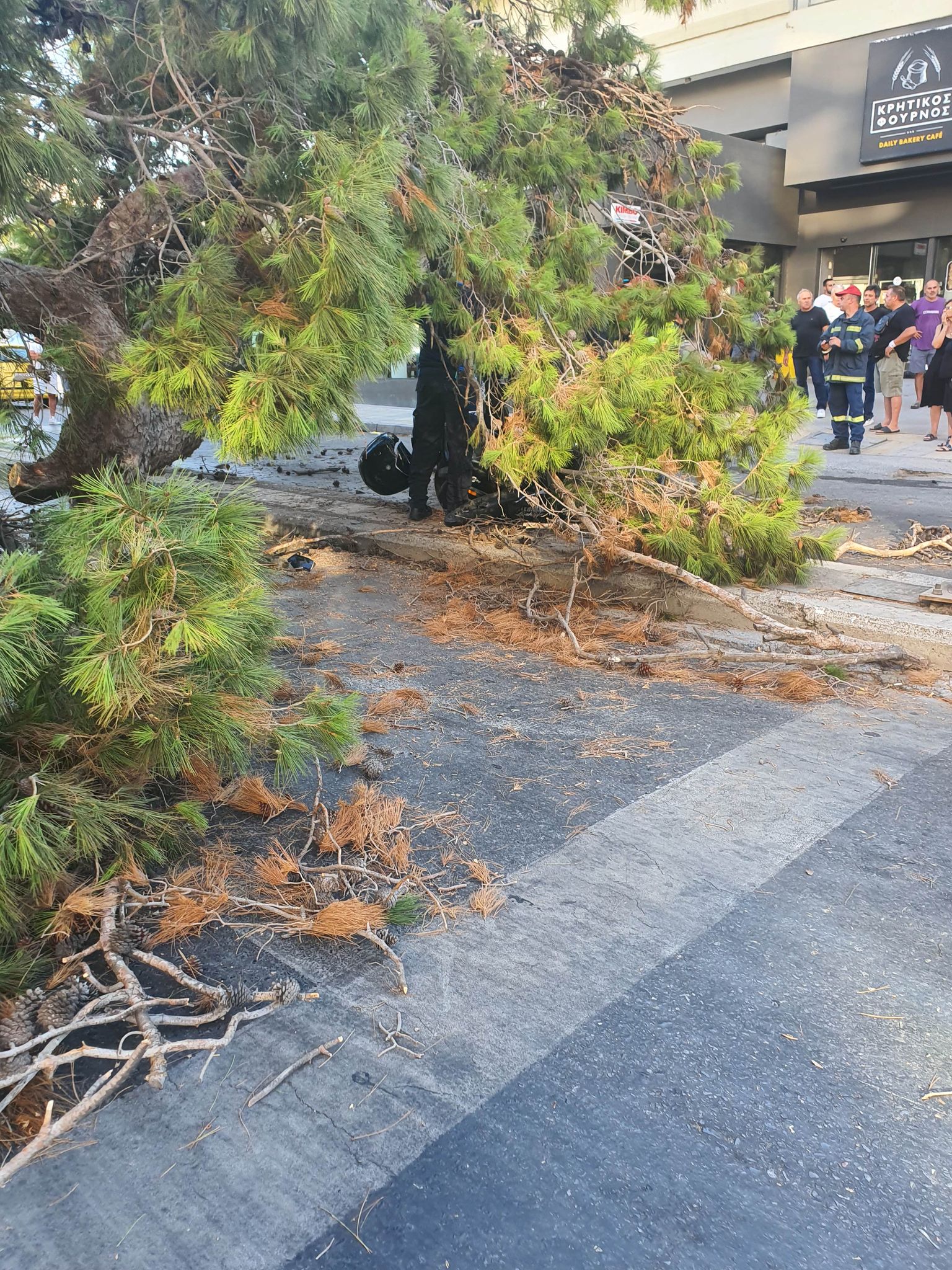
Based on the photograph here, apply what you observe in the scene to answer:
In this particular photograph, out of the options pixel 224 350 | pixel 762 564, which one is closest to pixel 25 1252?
pixel 224 350

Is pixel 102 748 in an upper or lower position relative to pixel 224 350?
lower

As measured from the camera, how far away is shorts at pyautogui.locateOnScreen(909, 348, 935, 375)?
14703 mm

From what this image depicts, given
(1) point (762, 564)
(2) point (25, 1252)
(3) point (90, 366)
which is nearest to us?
(2) point (25, 1252)

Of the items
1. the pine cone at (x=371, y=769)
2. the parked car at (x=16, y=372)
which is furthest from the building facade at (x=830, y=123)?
the pine cone at (x=371, y=769)

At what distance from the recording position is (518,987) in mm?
2775

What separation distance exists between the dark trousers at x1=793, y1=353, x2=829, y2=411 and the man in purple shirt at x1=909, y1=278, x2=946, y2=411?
1256mm

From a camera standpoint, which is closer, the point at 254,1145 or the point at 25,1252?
the point at 25,1252

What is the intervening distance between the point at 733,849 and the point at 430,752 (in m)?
1.43

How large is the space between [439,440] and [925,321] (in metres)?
9.02

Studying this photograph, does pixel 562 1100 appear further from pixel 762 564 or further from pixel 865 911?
pixel 762 564

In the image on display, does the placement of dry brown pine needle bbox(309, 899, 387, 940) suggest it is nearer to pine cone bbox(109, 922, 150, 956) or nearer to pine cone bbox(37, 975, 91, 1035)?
pine cone bbox(109, 922, 150, 956)

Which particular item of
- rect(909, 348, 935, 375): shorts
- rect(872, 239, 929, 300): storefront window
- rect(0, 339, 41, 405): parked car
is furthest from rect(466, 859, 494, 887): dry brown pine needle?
rect(872, 239, 929, 300): storefront window

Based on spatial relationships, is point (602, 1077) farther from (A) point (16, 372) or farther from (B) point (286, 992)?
(A) point (16, 372)

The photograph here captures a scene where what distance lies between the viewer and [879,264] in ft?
→ 70.1
